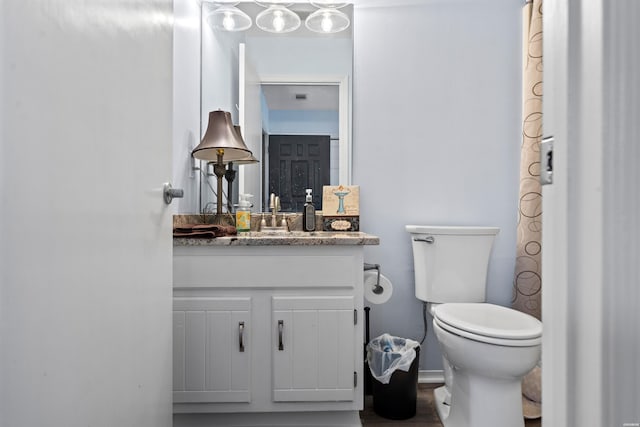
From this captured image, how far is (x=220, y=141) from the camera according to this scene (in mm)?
1642

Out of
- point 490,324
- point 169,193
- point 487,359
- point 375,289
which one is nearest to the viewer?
point 169,193

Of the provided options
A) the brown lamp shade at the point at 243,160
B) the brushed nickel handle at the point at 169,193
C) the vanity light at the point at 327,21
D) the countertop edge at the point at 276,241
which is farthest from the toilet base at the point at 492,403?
A: the vanity light at the point at 327,21

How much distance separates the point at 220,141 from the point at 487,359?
56.2 inches

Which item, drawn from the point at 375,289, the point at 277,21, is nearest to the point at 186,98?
the point at 277,21

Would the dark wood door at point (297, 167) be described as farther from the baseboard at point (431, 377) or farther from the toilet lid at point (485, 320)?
the baseboard at point (431, 377)

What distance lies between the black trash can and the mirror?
96cm

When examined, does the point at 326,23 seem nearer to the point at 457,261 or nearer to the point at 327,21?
the point at 327,21

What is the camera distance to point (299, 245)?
1333mm

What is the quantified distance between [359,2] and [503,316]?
1.72m

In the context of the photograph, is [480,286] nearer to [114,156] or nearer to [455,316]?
[455,316]

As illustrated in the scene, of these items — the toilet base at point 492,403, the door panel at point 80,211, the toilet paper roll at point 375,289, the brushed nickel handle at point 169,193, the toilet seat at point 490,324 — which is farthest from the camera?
the toilet paper roll at point 375,289

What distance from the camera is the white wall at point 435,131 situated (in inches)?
74.4

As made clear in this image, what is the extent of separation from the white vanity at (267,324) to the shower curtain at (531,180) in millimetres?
987

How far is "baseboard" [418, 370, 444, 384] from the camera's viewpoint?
1.86 m
